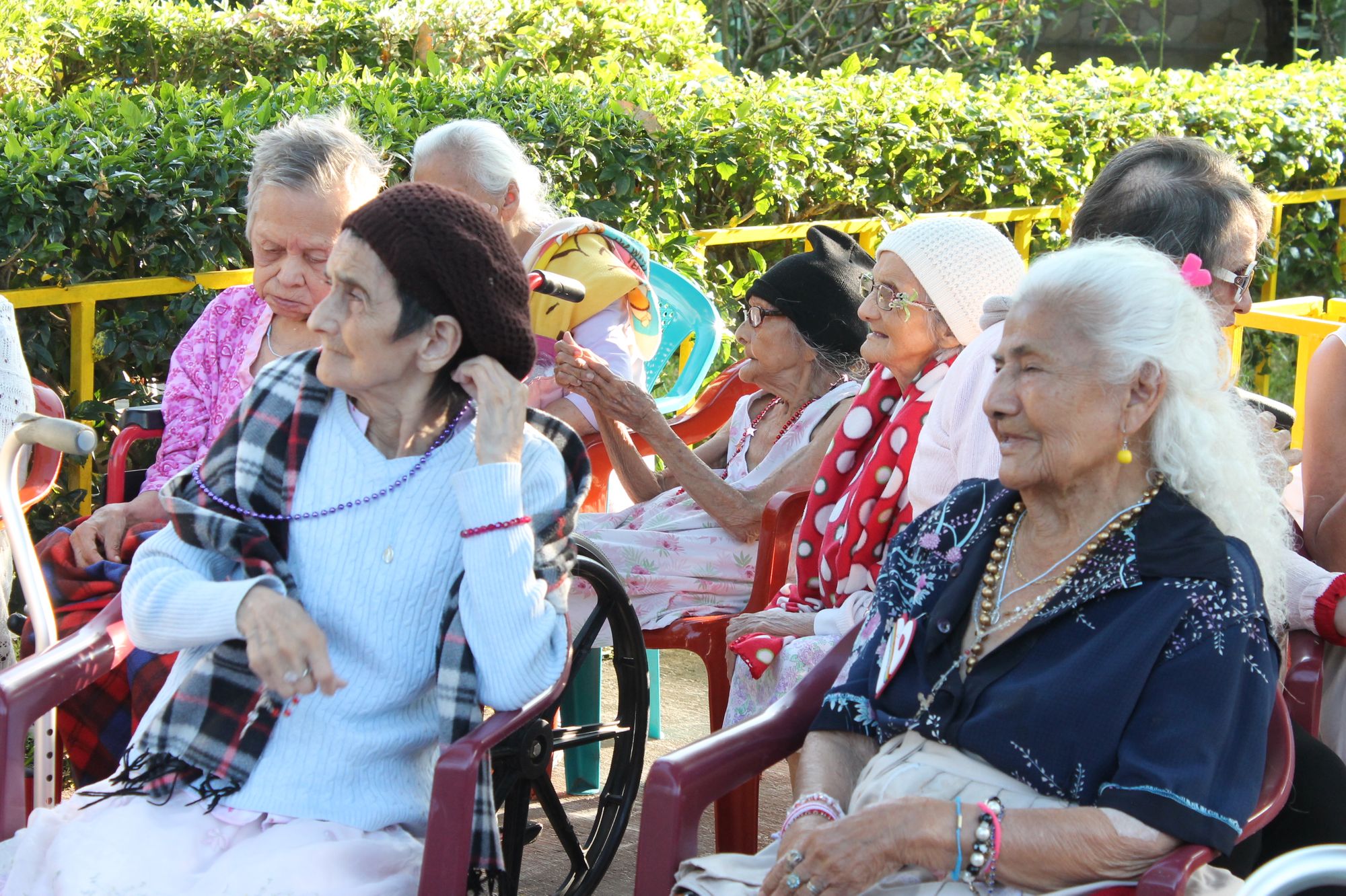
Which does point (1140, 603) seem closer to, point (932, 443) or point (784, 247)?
point (932, 443)

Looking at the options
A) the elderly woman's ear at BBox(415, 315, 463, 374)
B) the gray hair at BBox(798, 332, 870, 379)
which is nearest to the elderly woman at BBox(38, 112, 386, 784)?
the elderly woman's ear at BBox(415, 315, 463, 374)

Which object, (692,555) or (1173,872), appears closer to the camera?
(1173,872)

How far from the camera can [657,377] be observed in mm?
4730

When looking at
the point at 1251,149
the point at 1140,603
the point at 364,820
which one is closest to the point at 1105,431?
the point at 1140,603

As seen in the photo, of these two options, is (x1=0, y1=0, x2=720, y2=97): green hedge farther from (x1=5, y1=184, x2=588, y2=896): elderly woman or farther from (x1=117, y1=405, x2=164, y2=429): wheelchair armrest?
(x1=5, y1=184, x2=588, y2=896): elderly woman

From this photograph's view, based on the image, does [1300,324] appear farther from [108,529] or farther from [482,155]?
[108,529]

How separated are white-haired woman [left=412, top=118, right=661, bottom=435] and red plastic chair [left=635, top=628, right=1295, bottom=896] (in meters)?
1.70

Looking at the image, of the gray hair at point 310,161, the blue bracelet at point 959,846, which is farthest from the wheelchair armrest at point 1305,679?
the gray hair at point 310,161

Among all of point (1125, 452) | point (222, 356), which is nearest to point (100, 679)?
point (222, 356)

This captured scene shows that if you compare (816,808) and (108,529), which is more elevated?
(108,529)

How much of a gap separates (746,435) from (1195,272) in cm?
144

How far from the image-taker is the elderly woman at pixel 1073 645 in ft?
6.51

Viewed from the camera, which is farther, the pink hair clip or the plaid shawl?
the pink hair clip

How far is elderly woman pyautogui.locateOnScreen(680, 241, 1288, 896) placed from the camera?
198 cm
